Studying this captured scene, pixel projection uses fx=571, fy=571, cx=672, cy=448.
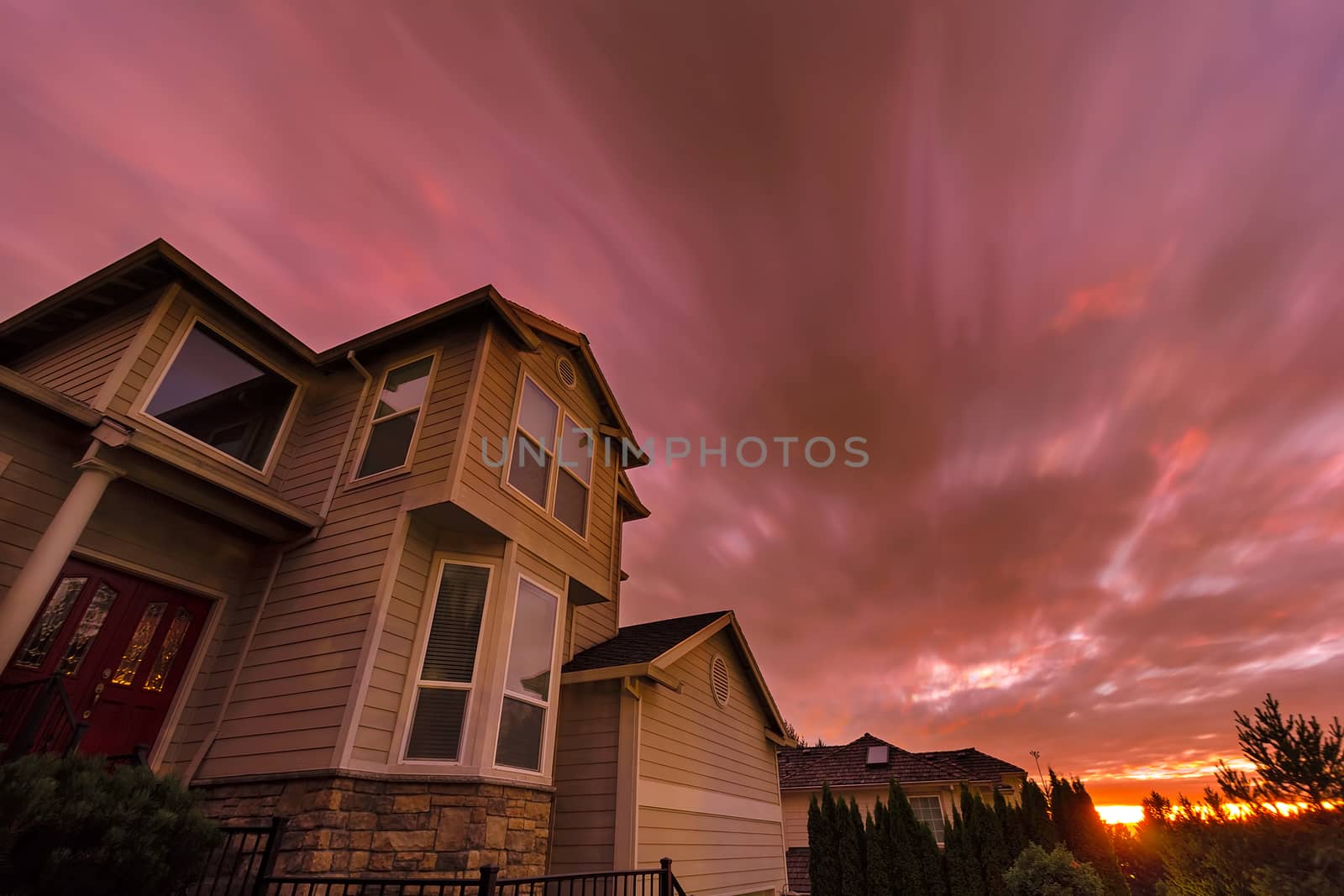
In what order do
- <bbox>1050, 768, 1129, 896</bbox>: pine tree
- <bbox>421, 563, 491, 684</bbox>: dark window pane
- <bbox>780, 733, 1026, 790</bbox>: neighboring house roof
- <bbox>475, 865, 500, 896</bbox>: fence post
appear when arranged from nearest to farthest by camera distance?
<bbox>475, 865, 500, 896</bbox>: fence post, <bbox>421, 563, 491, 684</bbox>: dark window pane, <bbox>1050, 768, 1129, 896</bbox>: pine tree, <bbox>780, 733, 1026, 790</bbox>: neighboring house roof

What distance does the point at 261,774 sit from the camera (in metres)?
5.71

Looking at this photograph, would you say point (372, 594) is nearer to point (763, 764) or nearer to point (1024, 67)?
point (763, 764)

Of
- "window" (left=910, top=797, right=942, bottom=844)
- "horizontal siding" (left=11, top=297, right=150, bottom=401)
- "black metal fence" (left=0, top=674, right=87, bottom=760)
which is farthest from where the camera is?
"window" (left=910, top=797, right=942, bottom=844)

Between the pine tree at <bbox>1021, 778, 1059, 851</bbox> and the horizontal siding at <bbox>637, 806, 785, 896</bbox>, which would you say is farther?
the pine tree at <bbox>1021, 778, 1059, 851</bbox>

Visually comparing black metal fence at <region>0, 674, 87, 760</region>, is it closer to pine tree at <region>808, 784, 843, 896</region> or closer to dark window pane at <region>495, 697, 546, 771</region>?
dark window pane at <region>495, 697, 546, 771</region>

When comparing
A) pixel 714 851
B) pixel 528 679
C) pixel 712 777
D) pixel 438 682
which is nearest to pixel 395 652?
pixel 438 682

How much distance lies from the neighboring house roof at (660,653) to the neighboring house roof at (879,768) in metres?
9.21

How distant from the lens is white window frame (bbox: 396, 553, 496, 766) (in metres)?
6.06

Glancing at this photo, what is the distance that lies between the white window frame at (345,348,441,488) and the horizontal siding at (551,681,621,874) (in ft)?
14.1

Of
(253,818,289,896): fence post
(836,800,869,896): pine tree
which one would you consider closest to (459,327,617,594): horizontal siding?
(253,818,289,896): fence post

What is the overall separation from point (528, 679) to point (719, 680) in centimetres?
512

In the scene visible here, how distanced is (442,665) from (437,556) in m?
1.30

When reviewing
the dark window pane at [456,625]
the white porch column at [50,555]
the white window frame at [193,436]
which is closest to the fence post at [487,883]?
the dark window pane at [456,625]

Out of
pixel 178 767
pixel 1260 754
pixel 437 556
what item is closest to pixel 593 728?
pixel 437 556
